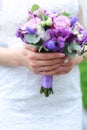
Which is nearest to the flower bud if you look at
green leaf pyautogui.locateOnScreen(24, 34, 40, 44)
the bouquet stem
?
green leaf pyautogui.locateOnScreen(24, 34, 40, 44)

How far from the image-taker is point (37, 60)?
150 inches

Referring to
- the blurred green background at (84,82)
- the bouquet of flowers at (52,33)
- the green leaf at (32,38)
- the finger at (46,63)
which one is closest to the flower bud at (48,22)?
the bouquet of flowers at (52,33)

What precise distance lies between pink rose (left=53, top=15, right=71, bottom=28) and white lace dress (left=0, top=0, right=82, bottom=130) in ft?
0.93

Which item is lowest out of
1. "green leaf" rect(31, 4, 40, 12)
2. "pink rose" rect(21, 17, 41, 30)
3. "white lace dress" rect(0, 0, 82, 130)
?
"white lace dress" rect(0, 0, 82, 130)

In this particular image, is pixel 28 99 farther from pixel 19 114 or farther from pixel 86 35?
pixel 86 35

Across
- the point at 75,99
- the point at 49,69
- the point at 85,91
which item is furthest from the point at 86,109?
the point at 49,69

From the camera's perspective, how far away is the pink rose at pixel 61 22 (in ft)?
12.1

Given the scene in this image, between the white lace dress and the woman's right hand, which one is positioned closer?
the woman's right hand

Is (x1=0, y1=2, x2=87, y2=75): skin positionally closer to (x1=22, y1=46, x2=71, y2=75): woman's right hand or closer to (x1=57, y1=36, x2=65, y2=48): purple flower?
(x1=22, y1=46, x2=71, y2=75): woman's right hand

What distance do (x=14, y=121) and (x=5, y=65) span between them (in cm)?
38

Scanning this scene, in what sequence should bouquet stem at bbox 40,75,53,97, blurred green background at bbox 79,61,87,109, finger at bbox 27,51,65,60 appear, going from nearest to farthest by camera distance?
1. finger at bbox 27,51,65,60
2. bouquet stem at bbox 40,75,53,97
3. blurred green background at bbox 79,61,87,109

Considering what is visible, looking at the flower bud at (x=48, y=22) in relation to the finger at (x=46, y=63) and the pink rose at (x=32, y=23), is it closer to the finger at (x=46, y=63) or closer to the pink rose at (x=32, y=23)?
the pink rose at (x=32, y=23)

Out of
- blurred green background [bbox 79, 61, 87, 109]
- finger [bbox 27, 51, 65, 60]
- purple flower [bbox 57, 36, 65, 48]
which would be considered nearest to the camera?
purple flower [bbox 57, 36, 65, 48]

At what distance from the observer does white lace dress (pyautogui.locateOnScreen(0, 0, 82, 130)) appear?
398cm
